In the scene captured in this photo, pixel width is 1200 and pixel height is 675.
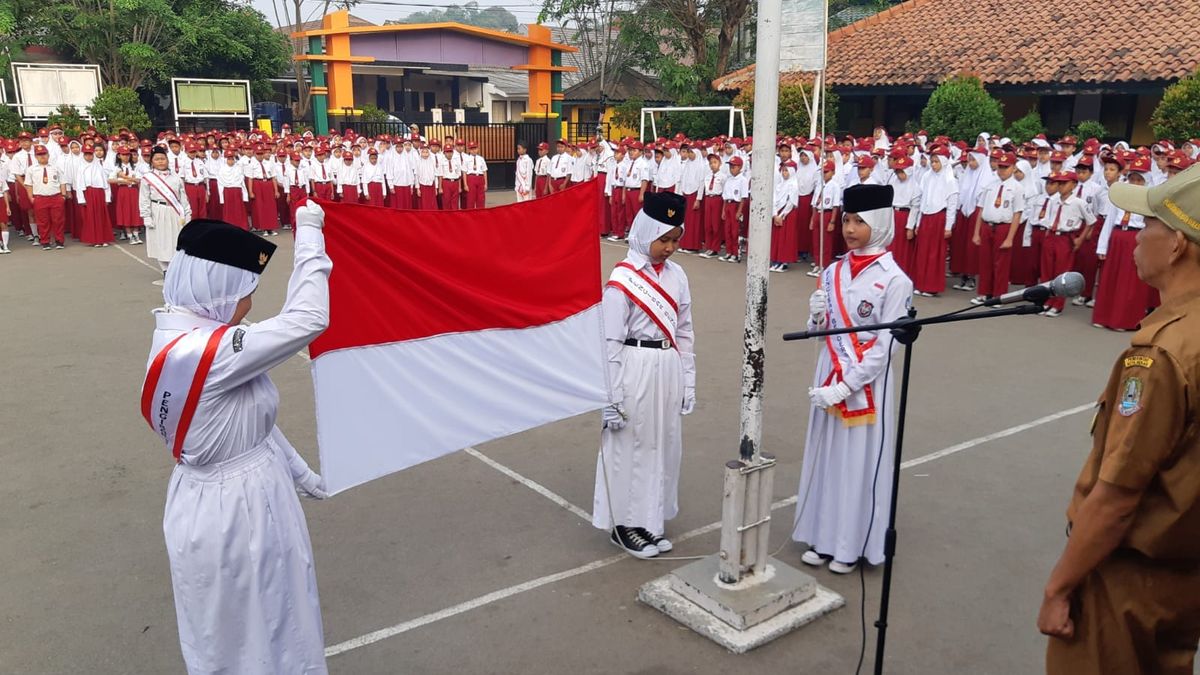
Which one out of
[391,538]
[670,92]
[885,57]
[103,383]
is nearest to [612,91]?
[670,92]

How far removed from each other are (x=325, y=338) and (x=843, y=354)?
8.55 ft

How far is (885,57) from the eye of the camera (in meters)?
22.1

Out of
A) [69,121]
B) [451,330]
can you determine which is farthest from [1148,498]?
[69,121]

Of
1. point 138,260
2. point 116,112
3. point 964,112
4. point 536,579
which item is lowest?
point 536,579

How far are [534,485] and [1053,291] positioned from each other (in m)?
3.78

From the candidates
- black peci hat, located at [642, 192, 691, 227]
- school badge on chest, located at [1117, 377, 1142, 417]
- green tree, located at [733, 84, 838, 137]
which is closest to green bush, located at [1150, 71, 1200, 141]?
green tree, located at [733, 84, 838, 137]

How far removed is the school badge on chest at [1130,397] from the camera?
2219 mm

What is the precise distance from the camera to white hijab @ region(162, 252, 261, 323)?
287 centimetres

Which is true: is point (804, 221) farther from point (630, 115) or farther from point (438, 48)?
point (438, 48)

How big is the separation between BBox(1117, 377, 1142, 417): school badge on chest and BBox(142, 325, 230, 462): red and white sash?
2.57 metres

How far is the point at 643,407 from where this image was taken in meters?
4.77

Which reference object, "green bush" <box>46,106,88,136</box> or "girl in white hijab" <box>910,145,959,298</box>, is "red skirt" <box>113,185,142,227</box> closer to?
"green bush" <box>46,106,88,136</box>

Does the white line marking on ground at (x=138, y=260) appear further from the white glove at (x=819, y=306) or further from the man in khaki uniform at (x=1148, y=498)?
the man in khaki uniform at (x=1148, y=498)

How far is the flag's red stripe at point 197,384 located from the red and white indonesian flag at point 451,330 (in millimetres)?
588
